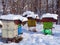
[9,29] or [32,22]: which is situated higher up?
[9,29]

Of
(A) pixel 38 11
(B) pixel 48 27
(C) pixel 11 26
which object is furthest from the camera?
(A) pixel 38 11

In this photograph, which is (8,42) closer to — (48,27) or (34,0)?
(48,27)

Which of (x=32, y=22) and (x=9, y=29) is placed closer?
(x=9, y=29)

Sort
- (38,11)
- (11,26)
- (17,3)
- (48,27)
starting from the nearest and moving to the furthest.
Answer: (11,26)
(48,27)
(38,11)
(17,3)

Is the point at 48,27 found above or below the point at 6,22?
below

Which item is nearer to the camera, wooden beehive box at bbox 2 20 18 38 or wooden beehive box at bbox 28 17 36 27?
wooden beehive box at bbox 2 20 18 38

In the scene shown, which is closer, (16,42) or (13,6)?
(16,42)

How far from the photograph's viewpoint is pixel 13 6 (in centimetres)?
1909

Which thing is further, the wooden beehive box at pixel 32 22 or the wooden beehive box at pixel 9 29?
the wooden beehive box at pixel 32 22

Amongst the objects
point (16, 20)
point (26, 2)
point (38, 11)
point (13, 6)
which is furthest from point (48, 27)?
point (26, 2)

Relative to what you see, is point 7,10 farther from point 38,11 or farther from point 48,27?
point 48,27

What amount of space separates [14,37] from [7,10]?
12573mm

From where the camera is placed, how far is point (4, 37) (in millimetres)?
6273

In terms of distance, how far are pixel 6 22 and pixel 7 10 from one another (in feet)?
41.1
